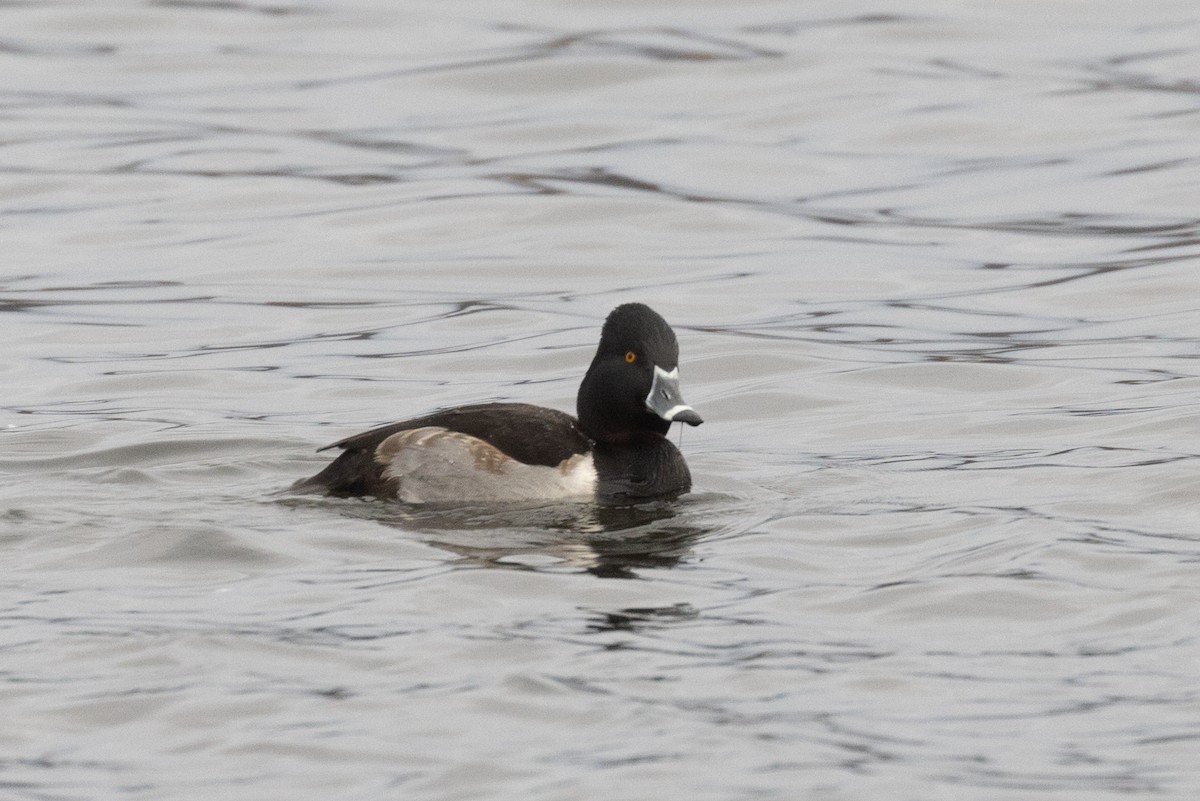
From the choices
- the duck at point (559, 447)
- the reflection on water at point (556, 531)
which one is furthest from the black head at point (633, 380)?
the reflection on water at point (556, 531)

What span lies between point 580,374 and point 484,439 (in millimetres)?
3433

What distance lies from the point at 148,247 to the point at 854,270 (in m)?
5.17

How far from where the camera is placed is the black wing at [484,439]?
8.96 metres

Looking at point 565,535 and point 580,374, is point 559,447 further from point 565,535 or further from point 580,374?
point 580,374

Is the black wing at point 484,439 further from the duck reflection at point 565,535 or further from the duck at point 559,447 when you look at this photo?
the duck reflection at point 565,535

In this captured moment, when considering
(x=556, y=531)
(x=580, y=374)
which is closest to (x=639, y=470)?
(x=556, y=531)

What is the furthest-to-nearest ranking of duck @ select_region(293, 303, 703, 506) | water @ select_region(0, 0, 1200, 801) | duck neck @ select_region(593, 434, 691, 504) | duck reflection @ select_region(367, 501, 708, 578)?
duck neck @ select_region(593, 434, 691, 504) → duck @ select_region(293, 303, 703, 506) → duck reflection @ select_region(367, 501, 708, 578) → water @ select_region(0, 0, 1200, 801)

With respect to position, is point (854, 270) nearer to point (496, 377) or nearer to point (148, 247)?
point (496, 377)

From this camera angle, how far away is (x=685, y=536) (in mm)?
8617

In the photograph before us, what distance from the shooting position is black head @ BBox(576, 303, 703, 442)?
9.05 m

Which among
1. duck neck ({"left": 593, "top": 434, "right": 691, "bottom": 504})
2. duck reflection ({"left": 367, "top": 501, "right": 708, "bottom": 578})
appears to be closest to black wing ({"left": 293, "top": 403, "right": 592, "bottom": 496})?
duck neck ({"left": 593, "top": 434, "right": 691, "bottom": 504})

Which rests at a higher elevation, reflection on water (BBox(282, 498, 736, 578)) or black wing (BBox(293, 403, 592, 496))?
black wing (BBox(293, 403, 592, 496))

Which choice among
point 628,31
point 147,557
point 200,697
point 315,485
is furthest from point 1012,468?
point 628,31

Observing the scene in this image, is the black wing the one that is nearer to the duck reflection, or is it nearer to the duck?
the duck
